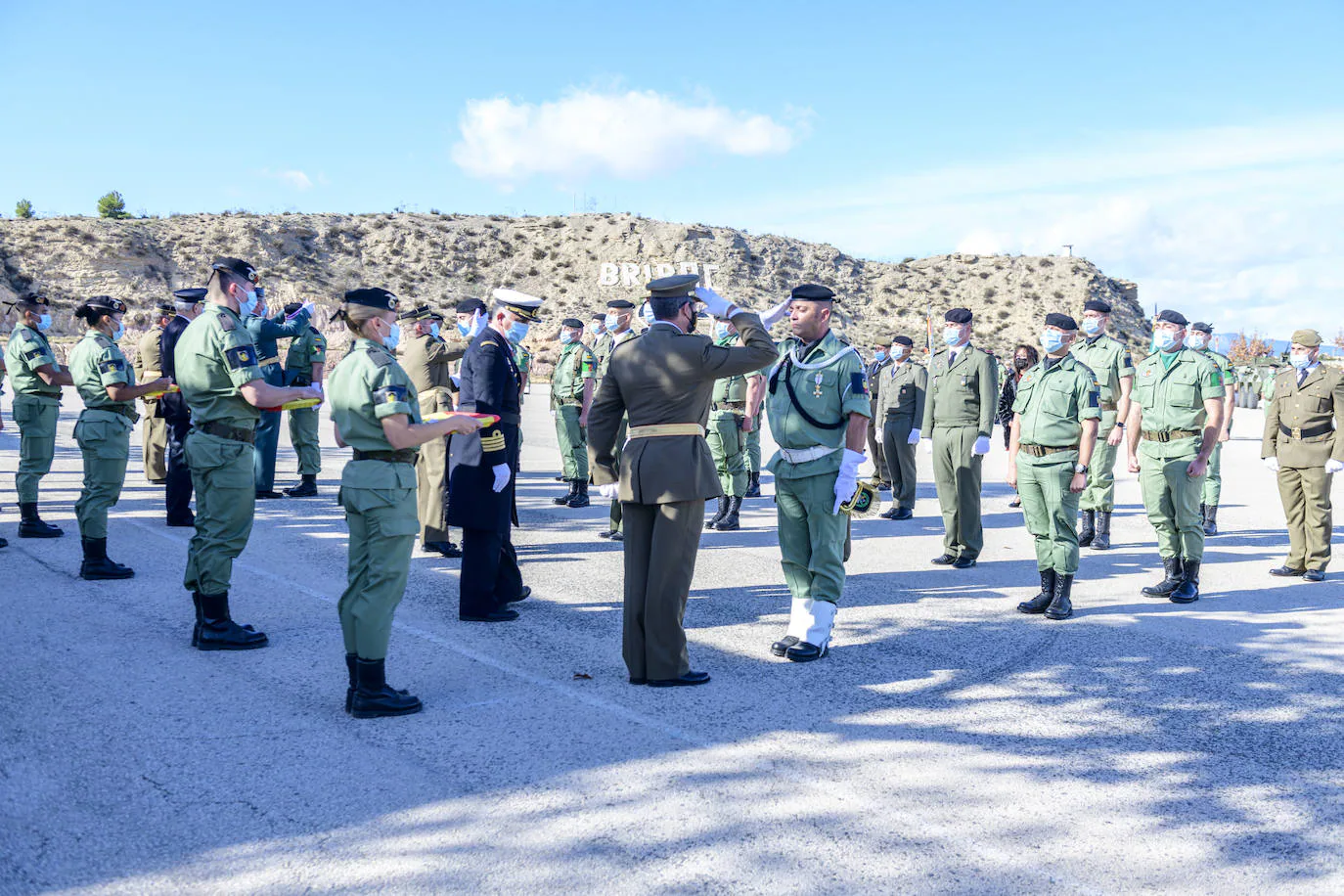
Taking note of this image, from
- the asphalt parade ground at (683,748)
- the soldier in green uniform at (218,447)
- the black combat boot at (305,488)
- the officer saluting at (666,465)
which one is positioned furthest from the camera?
the black combat boot at (305,488)

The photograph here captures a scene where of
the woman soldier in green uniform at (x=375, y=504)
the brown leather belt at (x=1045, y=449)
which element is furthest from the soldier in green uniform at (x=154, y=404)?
the brown leather belt at (x=1045, y=449)

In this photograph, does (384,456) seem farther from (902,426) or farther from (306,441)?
(902,426)

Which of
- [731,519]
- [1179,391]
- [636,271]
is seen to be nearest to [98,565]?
[731,519]

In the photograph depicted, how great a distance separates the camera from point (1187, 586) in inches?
285

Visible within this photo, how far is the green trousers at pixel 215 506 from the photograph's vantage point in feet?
18.5

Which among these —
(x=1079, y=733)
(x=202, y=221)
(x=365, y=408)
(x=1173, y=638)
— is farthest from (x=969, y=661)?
(x=202, y=221)

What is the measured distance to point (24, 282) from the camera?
51.1 metres

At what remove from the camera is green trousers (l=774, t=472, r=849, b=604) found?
5766mm

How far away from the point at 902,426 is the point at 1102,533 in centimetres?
278

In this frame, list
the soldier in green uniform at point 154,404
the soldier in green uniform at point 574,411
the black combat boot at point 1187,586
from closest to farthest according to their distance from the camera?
1. the black combat boot at point 1187,586
2. the soldier in green uniform at point 154,404
3. the soldier in green uniform at point 574,411

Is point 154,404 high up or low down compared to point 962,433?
up

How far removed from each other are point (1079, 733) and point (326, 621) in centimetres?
443

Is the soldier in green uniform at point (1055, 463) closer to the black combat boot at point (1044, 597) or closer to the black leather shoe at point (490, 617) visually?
the black combat boot at point (1044, 597)

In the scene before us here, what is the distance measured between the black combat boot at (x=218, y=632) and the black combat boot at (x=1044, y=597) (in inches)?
194
